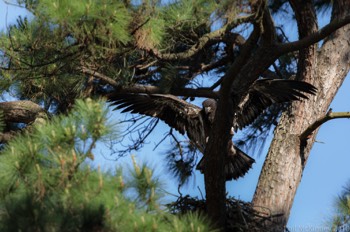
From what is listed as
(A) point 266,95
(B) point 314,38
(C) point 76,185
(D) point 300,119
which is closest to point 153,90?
(A) point 266,95

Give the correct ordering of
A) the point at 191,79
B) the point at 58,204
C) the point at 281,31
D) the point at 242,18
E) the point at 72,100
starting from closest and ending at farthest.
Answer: the point at 58,204
the point at 242,18
the point at 72,100
the point at 191,79
the point at 281,31

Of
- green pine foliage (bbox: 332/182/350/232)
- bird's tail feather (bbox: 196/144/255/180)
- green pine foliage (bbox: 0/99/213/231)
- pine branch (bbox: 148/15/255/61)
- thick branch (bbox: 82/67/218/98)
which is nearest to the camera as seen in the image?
green pine foliage (bbox: 0/99/213/231)

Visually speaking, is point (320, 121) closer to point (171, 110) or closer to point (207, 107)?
point (207, 107)

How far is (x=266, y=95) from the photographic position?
20.6 feet

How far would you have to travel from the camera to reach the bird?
605cm

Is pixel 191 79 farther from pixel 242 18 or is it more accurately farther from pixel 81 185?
pixel 81 185

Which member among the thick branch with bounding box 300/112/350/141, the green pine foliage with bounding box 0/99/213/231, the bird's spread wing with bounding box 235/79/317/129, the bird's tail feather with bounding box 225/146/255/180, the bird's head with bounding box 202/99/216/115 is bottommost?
the green pine foliage with bounding box 0/99/213/231

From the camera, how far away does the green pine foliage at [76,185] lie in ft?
11.3

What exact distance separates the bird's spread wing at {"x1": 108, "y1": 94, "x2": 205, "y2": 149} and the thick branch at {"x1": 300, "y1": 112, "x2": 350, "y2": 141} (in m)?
→ 0.79

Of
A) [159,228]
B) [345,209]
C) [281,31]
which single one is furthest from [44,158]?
[281,31]

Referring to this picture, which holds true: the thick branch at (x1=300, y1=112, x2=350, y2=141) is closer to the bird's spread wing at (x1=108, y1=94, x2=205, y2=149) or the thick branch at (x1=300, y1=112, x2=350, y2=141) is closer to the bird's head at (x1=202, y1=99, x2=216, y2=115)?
the bird's head at (x1=202, y1=99, x2=216, y2=115)

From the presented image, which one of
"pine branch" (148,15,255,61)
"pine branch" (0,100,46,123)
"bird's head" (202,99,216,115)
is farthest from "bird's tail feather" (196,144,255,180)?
"pine branch" (0,100,46,123)

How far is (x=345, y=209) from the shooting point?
459 centimetres

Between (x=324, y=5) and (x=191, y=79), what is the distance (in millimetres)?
1406
